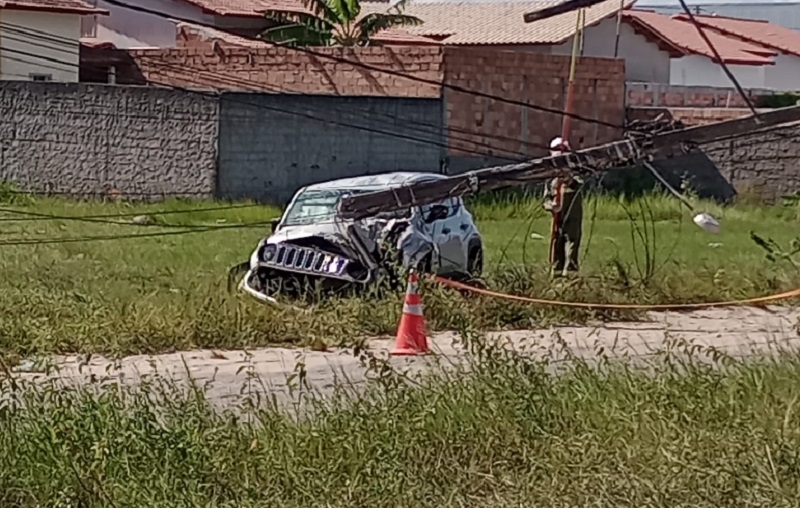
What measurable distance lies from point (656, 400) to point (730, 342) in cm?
664

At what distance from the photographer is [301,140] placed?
28422 millimetres

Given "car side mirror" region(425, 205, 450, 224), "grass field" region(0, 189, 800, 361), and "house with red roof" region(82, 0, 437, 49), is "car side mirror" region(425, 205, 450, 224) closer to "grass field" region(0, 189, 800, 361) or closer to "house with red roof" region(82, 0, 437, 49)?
"grass field" region(0, 189, 800, 361)

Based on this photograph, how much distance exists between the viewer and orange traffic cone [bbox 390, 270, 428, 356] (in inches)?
514

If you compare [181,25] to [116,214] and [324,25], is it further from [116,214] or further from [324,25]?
[116,214]

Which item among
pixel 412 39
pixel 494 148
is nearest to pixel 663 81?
pixel 412 39

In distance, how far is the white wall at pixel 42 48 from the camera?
34.4 metres

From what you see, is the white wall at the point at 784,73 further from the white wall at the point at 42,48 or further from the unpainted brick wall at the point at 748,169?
the white wall at the point at 42,48

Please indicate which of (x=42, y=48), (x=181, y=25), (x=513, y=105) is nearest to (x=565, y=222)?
(x=513, y=105)

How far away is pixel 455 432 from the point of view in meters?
8.05

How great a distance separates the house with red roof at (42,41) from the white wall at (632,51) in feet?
51.2

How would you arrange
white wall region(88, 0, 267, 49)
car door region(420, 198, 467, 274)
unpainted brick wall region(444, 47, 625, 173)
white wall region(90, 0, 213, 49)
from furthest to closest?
white wall region(90, 0, 213, 49) < white wall region(88, 0, 267, 49) < unpainted brick wall region(444, 47, 625, 173) < car door region(420, 198, 467, 274)

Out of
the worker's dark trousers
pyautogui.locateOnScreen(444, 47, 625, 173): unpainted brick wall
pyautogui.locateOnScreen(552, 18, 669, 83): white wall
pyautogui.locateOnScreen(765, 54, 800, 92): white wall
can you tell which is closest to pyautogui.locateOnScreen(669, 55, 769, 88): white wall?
pyautogui.locateOnScreen(765, 54, 800, 92): white wall

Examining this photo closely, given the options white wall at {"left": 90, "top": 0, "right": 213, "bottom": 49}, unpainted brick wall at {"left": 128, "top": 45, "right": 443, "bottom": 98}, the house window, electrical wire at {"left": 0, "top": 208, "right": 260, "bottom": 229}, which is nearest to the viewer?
electrical wire at {"left": 0, "top": 208, "right": 260, "bottom": 229}

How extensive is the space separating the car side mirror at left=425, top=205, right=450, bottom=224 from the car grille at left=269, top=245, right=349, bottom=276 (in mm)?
1459
